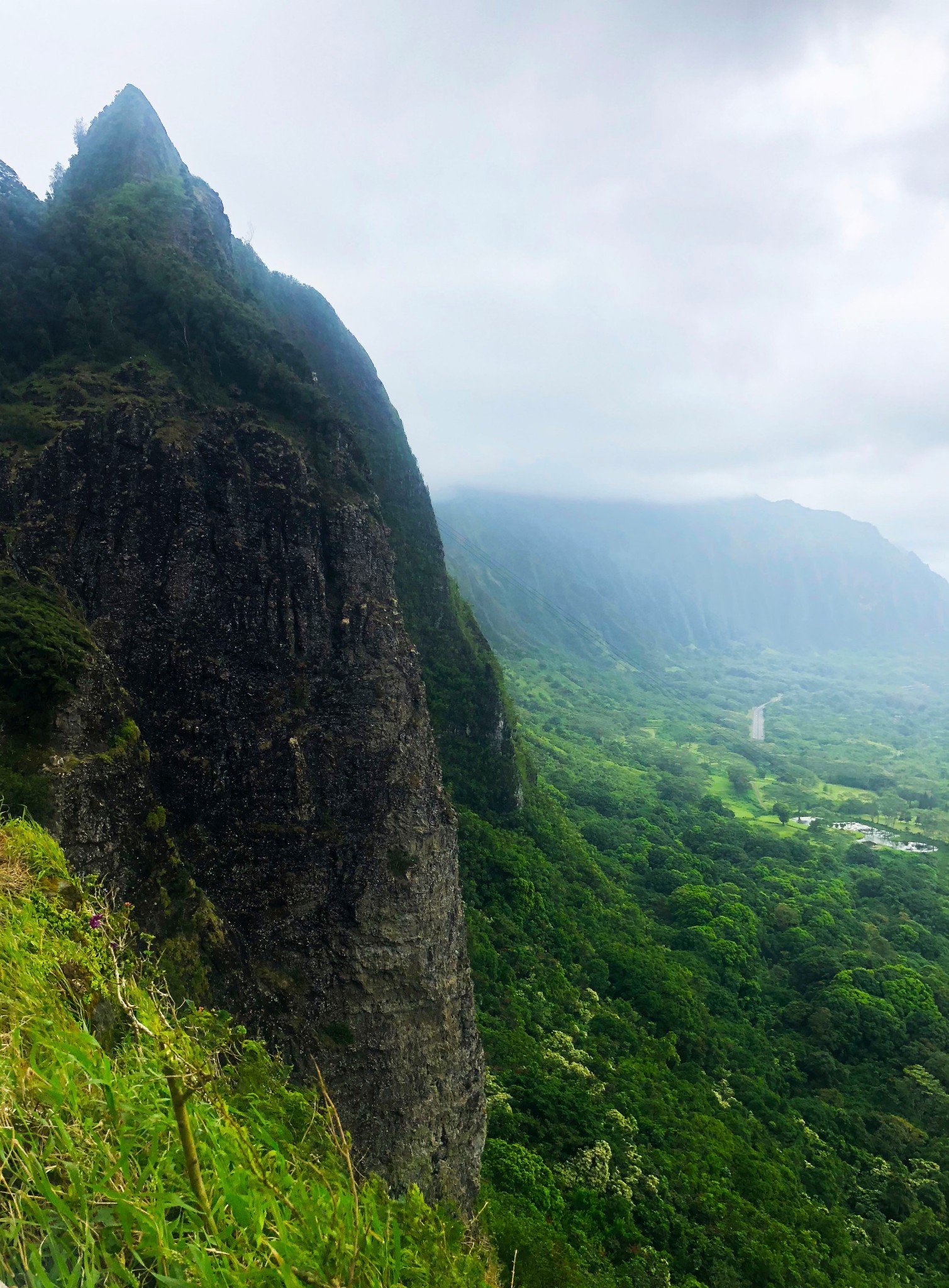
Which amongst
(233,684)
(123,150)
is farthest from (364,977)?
(123,150)

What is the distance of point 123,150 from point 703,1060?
5804cm

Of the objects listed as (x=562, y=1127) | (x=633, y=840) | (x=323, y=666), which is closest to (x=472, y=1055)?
(x=562, y=1127)

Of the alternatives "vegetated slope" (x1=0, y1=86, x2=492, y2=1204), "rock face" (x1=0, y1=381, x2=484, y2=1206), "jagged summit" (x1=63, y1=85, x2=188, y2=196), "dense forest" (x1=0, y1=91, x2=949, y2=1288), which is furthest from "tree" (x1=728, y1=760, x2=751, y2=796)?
"jagged summit" (x1=63, y1=85, x2=188, y2=196)

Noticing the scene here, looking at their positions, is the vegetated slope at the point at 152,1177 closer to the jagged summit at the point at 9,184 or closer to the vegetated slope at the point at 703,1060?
the vegetated slope at the point at 703,1060

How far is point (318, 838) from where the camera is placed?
18453mm

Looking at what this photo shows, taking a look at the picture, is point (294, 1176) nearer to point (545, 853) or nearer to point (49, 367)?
point (49, 367)

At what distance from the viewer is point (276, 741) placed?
1841 cm

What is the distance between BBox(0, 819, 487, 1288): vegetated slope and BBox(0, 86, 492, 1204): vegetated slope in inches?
434

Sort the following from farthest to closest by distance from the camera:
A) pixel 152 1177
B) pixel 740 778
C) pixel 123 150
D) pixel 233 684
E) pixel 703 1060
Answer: pixel 740 778 < pixel 703 1060 < pixel 123 150 < pixel 233 684 < pixel 152 1177

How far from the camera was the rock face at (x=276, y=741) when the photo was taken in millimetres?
16859

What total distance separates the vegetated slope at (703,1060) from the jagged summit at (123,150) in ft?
135

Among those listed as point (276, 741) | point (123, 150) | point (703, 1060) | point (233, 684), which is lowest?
point (703, 1060)

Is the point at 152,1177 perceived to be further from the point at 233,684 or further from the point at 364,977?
the point at 364,977

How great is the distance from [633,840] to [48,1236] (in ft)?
212
